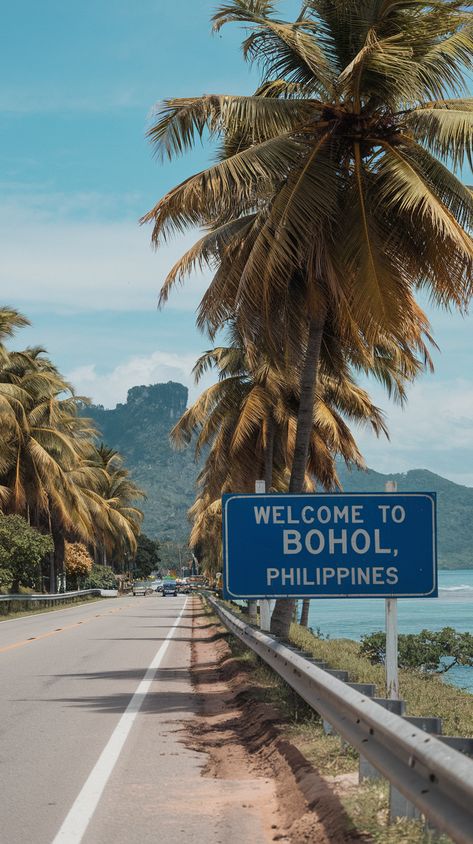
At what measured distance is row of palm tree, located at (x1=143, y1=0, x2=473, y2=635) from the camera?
1441 centimetres

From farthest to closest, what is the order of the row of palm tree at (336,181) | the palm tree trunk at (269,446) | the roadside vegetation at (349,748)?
the palm tree trunk at (269,446) < the row of palm tree at (336,181) < the roadside vegetation at (349,748)

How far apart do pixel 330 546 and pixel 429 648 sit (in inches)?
911

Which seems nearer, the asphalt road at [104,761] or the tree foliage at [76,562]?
the asphalt road at [104,761]

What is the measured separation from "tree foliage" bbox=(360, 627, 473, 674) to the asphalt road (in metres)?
12.1

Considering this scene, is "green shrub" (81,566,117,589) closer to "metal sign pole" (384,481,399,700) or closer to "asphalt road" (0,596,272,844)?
"asphalt road" (0,596,272,844)

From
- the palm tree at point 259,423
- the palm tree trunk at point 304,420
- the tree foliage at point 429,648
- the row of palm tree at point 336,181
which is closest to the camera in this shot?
the row of palm tree at point 336,181

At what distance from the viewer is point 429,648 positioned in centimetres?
3344

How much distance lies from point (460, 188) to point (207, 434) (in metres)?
17.2

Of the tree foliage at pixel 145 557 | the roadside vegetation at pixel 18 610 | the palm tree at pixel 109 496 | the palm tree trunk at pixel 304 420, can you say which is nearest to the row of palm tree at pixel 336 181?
the palm tree trunk at pixel 304 420

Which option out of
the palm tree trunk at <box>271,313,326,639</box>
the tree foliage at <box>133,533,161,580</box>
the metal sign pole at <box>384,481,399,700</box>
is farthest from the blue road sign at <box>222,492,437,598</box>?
the tree foliage at <box>133,533,161,580</box>

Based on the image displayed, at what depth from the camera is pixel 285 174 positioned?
15547mm

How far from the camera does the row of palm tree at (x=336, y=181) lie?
1441cm

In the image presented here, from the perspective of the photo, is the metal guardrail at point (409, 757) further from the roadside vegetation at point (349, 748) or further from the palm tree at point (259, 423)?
the palm tree at point (259, 423)

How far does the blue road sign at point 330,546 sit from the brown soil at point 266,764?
1441mm
